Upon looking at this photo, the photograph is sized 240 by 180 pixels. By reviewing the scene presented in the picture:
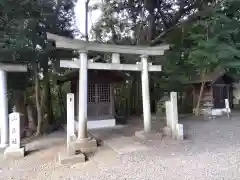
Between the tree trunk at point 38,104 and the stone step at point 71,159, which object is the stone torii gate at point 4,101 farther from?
the stone step at point 71,159

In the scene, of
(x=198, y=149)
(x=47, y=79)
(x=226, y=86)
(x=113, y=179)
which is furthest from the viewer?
(x=226, y=86)

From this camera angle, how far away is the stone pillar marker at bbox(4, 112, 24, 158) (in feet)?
25.4

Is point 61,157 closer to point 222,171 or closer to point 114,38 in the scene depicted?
point 222,171

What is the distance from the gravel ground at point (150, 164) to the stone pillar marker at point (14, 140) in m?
0.38

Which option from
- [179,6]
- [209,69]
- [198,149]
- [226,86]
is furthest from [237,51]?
[198,149]

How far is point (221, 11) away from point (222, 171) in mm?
11326

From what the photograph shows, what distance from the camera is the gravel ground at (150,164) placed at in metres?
5.59

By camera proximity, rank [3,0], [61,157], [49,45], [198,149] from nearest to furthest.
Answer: [61,157], [198,149], [3,0], [49,45]

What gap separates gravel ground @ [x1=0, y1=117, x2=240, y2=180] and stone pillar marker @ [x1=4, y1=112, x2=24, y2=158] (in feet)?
1.26

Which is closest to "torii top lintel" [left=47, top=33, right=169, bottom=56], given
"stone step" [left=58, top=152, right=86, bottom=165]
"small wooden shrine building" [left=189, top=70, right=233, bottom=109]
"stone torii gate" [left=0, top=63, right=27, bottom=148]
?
"stone torii gate" [left=0, top=63, right=27, bottom=148]

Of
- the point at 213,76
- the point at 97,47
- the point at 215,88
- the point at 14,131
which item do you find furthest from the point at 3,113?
the point at 215,88

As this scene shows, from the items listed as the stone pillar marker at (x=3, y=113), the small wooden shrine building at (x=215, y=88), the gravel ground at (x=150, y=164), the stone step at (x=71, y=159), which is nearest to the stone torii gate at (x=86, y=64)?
the stone step at (x=71, y=159)

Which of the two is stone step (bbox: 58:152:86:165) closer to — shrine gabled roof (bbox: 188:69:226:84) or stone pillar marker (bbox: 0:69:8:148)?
stone pillar marker (bbox: 0:69:8:148)

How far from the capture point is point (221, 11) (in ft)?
47.0
